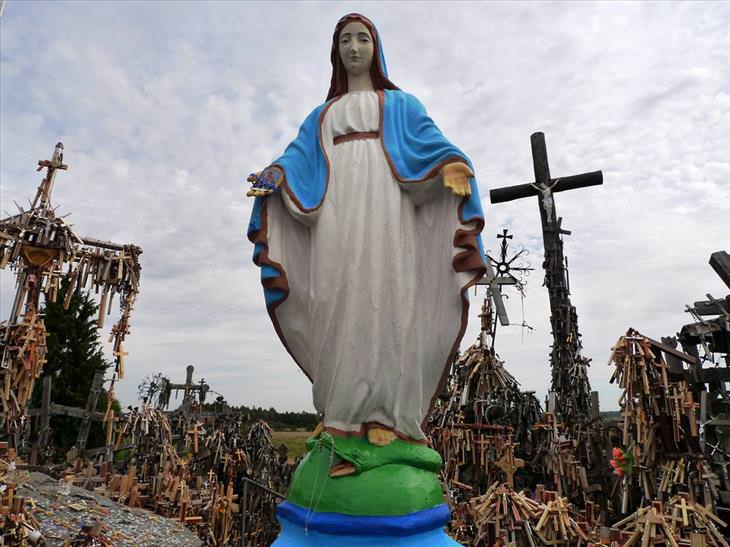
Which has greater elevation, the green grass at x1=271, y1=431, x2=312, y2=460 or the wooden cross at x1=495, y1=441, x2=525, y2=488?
the green grass at x1=271, y1=431, x2=312, y2=460

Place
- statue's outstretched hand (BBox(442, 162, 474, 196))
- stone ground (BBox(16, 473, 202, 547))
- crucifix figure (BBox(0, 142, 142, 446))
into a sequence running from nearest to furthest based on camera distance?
1. statue's outstretched hand (BBox(442, 162, 474, 196))
2. stone ground (BBox(16, 473, 202, 547))
3. crucifix figure (BBox(0, 142, 142, 446))

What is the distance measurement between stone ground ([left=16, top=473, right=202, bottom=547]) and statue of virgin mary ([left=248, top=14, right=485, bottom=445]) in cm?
646

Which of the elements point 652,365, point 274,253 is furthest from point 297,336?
point 652,365

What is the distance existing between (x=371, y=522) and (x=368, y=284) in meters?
1.52

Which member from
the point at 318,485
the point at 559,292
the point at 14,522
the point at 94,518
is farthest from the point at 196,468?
the point at 318,485

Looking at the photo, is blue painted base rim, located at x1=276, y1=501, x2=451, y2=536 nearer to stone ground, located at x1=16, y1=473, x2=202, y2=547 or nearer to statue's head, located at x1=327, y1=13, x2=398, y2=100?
statue's head, located at x1=327, y1=13, x2=398, y2=100

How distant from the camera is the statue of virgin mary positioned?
12.5ft

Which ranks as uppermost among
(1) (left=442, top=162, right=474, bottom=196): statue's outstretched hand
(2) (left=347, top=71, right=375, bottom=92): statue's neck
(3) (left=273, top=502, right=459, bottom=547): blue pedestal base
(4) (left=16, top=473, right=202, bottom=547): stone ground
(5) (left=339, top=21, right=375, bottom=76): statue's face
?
(5) (left=339, top=21, right=375, bottom=76): statue's face

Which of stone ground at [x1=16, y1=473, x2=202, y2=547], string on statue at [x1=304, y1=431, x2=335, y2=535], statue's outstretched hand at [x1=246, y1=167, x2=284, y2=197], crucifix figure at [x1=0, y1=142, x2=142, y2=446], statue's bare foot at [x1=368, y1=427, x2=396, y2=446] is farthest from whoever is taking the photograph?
crucifix figure at [x1=0, y1=142, x2=142, y2=446]

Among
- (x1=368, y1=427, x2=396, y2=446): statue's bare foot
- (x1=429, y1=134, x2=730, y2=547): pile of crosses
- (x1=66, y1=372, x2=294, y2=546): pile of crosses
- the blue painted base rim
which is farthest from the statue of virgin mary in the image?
(x1=66, y1=372, x2=294, y2=546): pile of crosses

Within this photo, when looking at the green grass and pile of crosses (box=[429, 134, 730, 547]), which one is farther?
the green grass

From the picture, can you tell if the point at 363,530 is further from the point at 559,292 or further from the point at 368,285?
the point at 559,292

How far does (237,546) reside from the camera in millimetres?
12578

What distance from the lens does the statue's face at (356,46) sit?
184 inches
